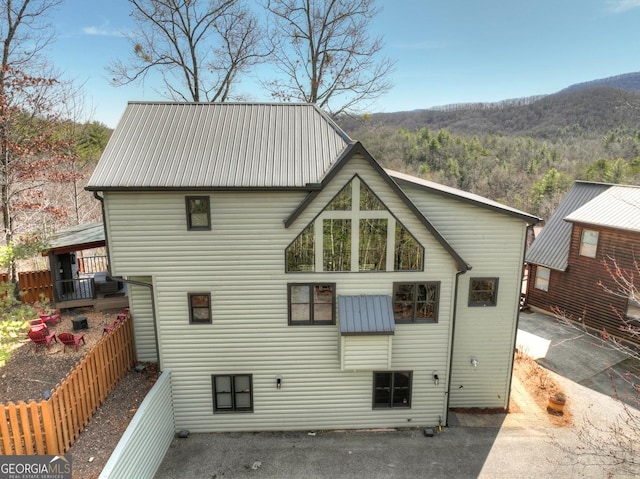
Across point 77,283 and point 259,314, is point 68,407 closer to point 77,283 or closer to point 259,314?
point 259,314

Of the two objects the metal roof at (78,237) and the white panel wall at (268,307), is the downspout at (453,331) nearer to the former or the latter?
the white panel wall at (268,307)

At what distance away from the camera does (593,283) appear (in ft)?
62.7

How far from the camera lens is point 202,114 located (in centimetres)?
1261

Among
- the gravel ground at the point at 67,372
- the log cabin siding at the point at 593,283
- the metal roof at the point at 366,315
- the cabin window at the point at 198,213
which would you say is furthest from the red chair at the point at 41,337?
the log cabin siding at the point at 593,283

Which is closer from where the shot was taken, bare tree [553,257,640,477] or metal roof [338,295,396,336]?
bare tree [553,257,640,477]

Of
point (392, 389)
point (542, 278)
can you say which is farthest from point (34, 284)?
point (542, 278)

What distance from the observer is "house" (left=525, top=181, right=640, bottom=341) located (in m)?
17.7

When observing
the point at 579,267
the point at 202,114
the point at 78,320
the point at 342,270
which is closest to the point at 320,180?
the point at 342,270

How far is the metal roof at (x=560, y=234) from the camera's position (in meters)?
20.6

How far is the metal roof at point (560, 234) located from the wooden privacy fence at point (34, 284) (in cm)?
2308

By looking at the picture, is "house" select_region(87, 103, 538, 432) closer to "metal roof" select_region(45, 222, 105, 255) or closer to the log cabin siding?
"metal roof" select_region(45, 222, 105, 255)

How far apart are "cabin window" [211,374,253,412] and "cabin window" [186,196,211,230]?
4493 millimetres

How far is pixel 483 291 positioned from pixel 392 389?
13.8ft

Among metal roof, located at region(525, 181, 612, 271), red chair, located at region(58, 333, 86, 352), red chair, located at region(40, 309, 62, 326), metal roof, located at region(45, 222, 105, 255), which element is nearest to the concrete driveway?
red chair, located at region(58, 333, 86, 352)
